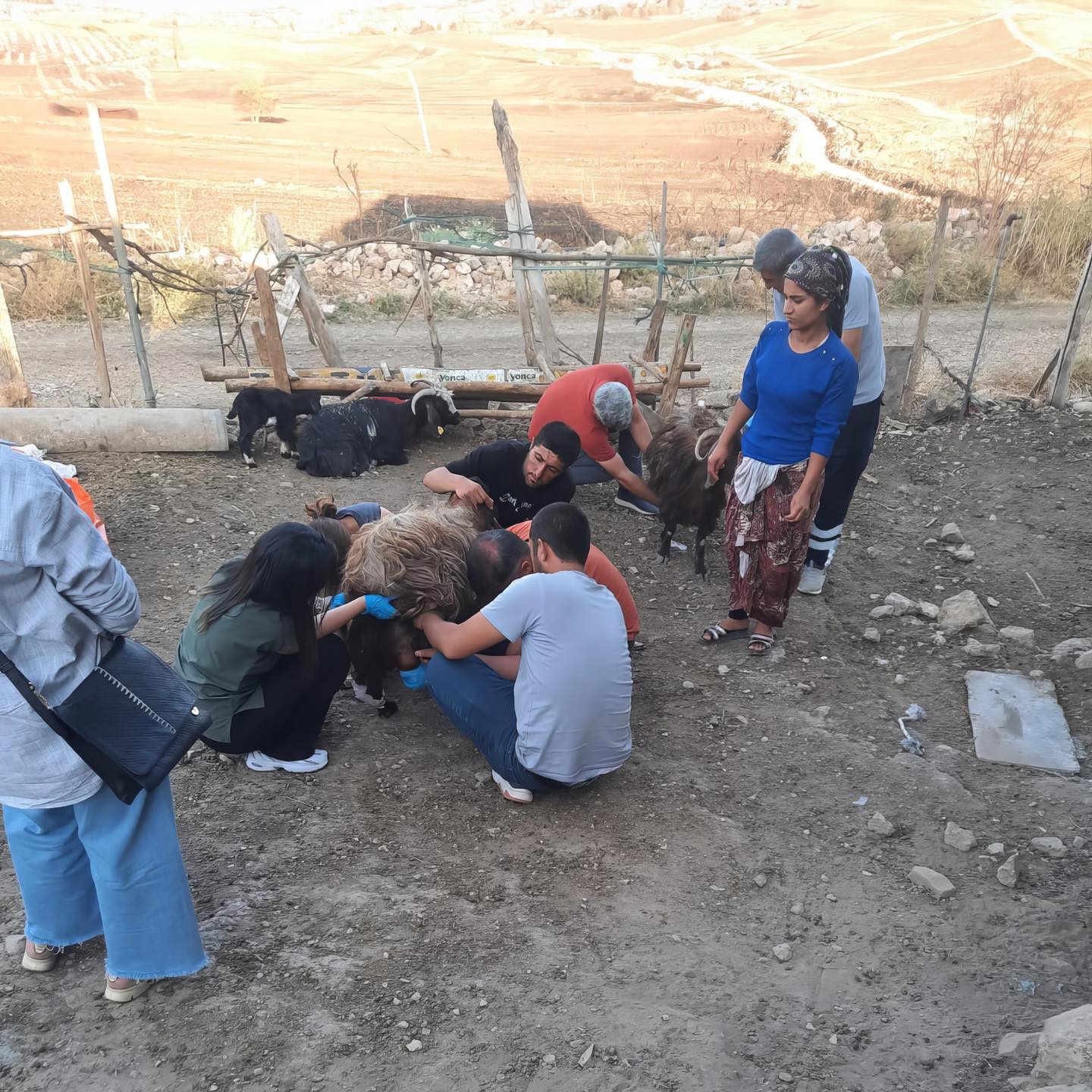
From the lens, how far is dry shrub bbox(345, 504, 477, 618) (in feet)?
10.6

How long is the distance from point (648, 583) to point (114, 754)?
11.1 feet

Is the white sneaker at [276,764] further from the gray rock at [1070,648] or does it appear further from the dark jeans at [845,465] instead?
the gray rock at [1070,648]

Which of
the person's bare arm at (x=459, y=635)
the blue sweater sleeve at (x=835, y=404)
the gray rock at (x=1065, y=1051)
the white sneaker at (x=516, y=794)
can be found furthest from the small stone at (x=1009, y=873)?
the person's bare arm at (x=459, y=635)

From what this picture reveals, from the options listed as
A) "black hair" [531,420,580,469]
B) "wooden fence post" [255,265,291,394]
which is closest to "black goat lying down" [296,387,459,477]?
"wooden fence post" [255,265,291,394]

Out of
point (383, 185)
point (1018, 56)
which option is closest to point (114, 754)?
point (383, 185)

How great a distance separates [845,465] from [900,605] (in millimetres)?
863

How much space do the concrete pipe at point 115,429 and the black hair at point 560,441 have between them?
3001mm

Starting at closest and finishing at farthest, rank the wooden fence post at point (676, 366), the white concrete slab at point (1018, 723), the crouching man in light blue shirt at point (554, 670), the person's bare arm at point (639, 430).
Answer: the crouching man in light blue shirt at point (554, 670) → the white concrete slab at point (1018, 723) → the person's bare arm at point (639, 430) → the wooden fence post at point (676, 366)

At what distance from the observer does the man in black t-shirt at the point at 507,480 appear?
425cm

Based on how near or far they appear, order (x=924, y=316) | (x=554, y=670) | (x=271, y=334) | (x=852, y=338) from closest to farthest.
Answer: (x=554, y=670)
(x=852, y=338)
(x=271, y=334)
(x=924, y=316)

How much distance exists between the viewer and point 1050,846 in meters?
2.90

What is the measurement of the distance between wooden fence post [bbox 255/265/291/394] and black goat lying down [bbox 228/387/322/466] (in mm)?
124

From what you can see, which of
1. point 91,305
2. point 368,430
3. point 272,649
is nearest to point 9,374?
point 91,305

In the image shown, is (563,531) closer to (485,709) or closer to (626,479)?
(485,709)
